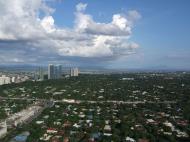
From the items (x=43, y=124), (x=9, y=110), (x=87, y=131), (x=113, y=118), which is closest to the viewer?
(x=87, y=131)

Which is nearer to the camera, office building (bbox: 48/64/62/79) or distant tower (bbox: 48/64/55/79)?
distant tower (bbox: 48/64/55/79)

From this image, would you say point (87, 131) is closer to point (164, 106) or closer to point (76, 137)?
point (76, 137)

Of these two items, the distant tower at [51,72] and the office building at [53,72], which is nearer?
the distant tower at [51,72]

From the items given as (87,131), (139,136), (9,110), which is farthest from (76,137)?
(9,110)

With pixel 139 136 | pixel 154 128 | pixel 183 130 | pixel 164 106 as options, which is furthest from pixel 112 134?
pixel 164 106

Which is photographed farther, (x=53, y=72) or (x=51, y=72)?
(x=53, y=72)

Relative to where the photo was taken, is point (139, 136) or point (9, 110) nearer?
point (139, 136)

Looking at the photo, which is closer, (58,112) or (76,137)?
(76,137)

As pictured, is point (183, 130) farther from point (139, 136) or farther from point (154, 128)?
point (139, 136)

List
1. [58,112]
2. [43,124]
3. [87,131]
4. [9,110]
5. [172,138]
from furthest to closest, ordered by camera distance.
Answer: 1. [9,110]
2. [58,112]
3. [43,124]
4. [87,131]
5. [172,138]
